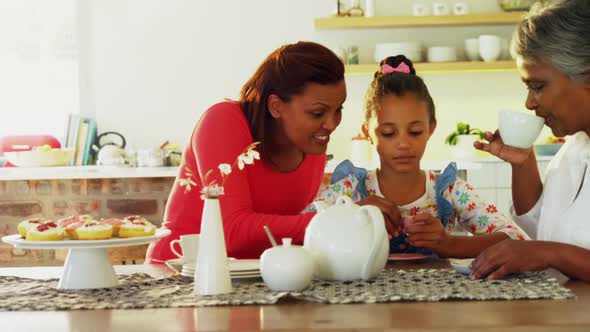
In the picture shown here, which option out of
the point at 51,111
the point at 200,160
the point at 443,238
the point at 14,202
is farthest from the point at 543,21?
the point at 51,111

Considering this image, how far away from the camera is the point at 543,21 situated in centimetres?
189

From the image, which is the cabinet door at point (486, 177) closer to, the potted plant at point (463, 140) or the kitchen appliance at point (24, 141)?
the potted plant at point (463, 140)

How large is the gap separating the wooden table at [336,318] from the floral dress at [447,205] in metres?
0.70

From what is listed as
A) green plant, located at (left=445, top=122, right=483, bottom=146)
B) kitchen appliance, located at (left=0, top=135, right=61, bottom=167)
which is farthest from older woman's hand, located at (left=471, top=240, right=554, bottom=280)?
kitchen appliance, located at (left=0, top=135, right=61, bottom=167)

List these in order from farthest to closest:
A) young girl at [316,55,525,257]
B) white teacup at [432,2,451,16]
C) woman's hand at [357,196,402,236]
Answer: white teacup at [432,2,451,16], young girl at [316,55,525,257], woman's hand at [357,196,402,236]

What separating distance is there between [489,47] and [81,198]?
278 cm

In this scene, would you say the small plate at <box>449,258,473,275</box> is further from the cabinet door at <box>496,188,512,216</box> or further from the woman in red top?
the cabinet door at <box>496,188,512,216</box>

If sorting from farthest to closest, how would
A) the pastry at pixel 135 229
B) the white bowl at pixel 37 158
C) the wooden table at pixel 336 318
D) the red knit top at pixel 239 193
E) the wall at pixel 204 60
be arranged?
the wall at pixel 204 60 → the white bowl at pixel 37 158 → the red knit top at pixel 239 193 → the pastry at pixel 135 229 → the wooden table at pixel 336 318

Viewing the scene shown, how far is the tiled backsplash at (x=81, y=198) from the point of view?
185 inches

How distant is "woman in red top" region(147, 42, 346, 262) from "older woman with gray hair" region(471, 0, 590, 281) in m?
0.42

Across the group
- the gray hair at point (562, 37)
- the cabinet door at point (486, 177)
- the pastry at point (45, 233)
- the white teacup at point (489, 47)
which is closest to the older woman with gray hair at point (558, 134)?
the gray hair at point (562, 37)

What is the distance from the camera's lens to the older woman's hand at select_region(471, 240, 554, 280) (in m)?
1.70

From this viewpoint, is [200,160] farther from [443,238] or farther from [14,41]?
[14,41]

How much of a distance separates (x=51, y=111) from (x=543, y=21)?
4943 mm
